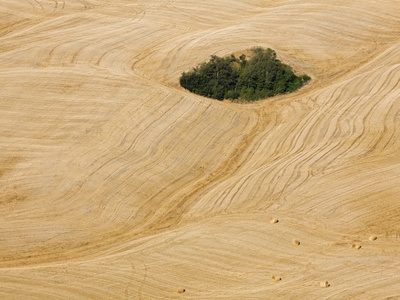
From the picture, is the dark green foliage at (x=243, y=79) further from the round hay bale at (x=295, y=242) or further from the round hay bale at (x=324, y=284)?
the round hay bale at (x=324, y=284)

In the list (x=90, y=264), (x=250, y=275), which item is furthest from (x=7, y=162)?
(x=250, y=275)

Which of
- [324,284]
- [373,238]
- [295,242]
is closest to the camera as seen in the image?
[324,284]

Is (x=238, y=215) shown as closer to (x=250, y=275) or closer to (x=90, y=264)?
(x=250, y=275)

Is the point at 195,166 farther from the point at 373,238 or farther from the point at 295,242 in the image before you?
the point at 373,238

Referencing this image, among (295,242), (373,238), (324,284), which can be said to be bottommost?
(324,284)

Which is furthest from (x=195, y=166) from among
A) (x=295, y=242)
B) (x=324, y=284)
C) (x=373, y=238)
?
(x=324, y=284)

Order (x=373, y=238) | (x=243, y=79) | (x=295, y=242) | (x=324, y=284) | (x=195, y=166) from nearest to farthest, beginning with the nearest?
1. (x=324, y=284)
2. (x=295, y=242)
3. (x=373, y=238)
4. (x=195, y=166)
5. (x=243, y=79)
